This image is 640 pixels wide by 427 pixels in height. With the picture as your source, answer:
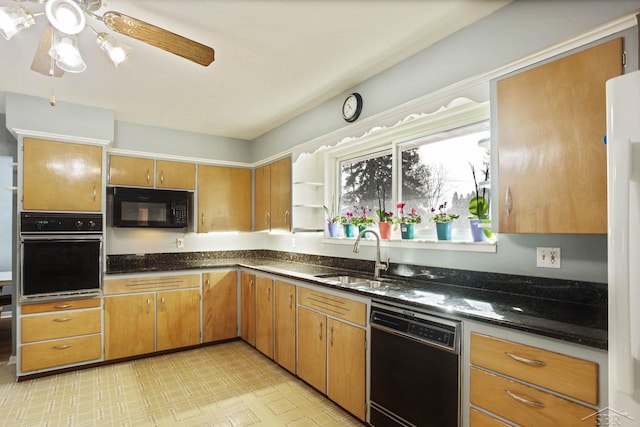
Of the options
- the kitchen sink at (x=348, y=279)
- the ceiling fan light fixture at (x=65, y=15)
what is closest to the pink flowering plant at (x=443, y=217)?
the kitchen sink at (x=348, y=279)

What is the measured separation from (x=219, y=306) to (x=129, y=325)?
Result: 896mm

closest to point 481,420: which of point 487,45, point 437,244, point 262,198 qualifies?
point 437,244

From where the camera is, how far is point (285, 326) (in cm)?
307

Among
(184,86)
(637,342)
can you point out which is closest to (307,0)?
(184,86)

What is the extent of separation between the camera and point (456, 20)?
6.70 feet

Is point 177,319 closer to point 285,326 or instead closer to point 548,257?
point 285,326

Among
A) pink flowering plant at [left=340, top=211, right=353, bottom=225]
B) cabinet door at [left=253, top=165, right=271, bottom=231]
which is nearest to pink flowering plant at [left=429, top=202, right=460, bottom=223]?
pink flowering plant at [left=340, top=211, right=353, bottom=225]

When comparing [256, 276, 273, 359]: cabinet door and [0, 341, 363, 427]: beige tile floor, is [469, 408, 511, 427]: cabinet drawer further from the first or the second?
[256, 276, 273, 359]: cabinet door

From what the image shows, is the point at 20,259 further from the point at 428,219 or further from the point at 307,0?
the point at 428,219

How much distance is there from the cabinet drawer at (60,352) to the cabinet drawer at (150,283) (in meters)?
0.47

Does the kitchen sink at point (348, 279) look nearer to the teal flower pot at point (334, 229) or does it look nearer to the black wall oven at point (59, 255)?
the teal flower pot at point (334, 229)

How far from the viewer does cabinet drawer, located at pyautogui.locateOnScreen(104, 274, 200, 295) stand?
11.0 ft

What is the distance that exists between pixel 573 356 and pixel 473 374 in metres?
0.44

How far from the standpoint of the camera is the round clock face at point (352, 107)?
112 inches
